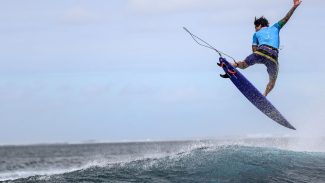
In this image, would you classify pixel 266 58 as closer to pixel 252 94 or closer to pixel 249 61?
pixel 249 61

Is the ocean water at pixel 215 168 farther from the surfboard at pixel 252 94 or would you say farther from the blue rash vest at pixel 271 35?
the blue rash vest at pixel 271 35

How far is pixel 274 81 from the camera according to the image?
17.5 meters

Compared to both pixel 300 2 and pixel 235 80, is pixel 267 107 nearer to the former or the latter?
pixel 235 80

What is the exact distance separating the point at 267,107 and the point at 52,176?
707 cm

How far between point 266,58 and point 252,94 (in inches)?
58.3

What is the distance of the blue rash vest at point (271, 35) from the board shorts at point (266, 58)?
0.15m

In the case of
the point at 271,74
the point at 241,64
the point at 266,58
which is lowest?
the point at 271,74

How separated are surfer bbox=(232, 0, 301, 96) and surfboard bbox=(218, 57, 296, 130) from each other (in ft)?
1.06

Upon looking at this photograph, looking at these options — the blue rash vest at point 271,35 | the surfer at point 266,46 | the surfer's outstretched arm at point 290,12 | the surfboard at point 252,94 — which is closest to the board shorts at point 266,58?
the surfer at point 266,46

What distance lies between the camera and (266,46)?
17.0 m

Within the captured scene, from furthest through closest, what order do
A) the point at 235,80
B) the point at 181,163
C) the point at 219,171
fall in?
the point at 235,80, the point at 181,163, the point at 219,171

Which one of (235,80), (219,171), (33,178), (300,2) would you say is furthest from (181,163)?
(300,2)

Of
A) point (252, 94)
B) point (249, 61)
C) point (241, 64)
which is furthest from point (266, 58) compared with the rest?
point (252, 94)

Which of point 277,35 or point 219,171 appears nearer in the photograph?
point 219,171
